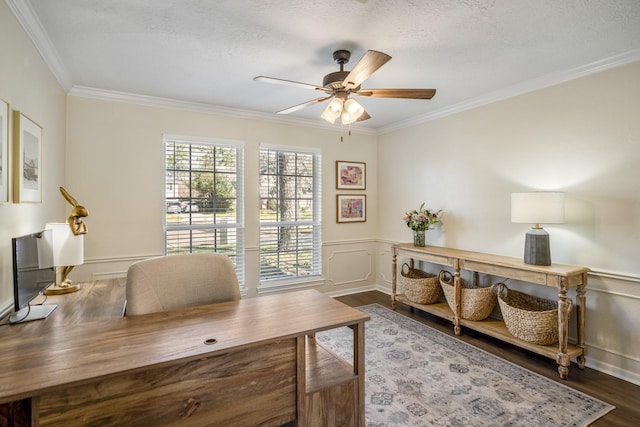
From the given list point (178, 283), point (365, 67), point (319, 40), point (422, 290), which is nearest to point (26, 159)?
point (178, 283)

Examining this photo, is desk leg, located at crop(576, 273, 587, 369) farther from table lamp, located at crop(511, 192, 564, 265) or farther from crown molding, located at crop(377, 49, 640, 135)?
crown molding, located at crop(377, 49, 640, 135)

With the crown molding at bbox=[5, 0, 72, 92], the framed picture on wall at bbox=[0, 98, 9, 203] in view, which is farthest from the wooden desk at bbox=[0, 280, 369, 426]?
the crown molding at bbox=[5, 0, 72, 92]

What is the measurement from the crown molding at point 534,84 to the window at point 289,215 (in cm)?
161

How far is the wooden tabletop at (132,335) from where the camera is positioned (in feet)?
3.51

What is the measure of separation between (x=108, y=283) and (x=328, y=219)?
282cm

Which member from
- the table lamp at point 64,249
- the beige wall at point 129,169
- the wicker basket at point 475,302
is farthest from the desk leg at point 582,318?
the table lamp at point 64,249

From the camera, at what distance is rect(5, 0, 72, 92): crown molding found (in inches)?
72.0

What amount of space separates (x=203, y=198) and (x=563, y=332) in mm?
3680

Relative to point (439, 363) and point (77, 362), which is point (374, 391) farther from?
point (77, 362)

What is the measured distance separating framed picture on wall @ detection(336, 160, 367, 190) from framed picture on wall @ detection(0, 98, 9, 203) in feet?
11.5

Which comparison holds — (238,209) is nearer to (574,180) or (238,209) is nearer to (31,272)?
(31,272)

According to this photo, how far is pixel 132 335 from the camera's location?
1.36 metres

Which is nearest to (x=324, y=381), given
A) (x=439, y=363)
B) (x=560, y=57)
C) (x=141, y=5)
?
(x=439, y=363)

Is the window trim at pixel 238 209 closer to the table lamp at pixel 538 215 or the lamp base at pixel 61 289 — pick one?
the lamp base at pixel 61 289
